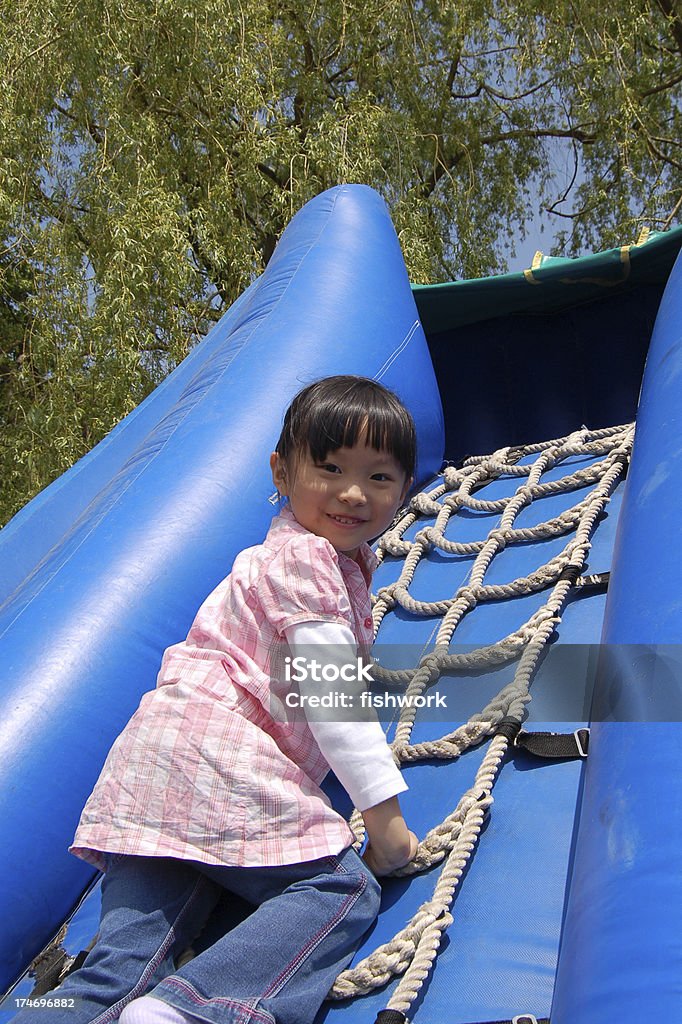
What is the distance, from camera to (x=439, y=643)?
133cm

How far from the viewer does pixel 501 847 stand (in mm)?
946

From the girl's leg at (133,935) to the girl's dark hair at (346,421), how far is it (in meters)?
0.38

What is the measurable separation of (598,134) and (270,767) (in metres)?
4.29

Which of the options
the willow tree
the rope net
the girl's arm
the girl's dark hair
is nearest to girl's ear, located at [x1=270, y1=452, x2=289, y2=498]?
the girl's dark hair

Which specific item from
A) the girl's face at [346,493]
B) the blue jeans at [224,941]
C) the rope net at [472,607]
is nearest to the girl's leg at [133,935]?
the blue jeans at [224,941]

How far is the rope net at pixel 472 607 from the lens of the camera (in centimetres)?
85

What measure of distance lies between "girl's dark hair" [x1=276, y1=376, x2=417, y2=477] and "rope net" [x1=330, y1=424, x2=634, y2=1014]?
0.33 metres

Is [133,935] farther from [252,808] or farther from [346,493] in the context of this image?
[346,493]

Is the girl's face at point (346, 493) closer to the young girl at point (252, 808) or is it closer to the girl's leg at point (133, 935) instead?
the young girl at point (252, 808)

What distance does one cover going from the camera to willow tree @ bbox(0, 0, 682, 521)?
383 centimetres

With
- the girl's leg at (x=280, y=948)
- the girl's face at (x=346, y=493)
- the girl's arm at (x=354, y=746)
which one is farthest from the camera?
the girl's face at (x=346, y=493)

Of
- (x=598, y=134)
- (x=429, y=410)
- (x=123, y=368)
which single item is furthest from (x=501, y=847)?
(x=598, y=134)
